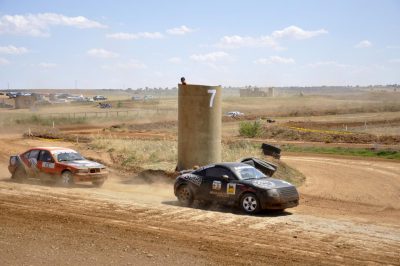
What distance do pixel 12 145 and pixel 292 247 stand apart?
27124 millimetres

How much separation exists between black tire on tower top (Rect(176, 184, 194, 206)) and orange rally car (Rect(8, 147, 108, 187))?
13.9 ft

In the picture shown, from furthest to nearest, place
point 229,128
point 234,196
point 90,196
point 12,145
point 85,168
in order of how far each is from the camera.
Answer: point 229,128 → point 12,145 → point 85,168 → point 90,196 → point 234,196

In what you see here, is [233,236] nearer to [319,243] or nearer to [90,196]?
[319,243]

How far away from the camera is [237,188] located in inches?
572

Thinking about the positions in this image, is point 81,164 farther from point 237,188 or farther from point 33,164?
point 237,188

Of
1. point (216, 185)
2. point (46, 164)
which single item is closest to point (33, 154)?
point (46, 164)

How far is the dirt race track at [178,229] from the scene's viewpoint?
9.36 m

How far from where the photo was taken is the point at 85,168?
729 inches

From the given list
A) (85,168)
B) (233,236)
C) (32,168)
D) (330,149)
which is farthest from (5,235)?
(330,149)

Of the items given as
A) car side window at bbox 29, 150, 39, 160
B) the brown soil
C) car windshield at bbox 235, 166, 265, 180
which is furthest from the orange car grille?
the brown soil

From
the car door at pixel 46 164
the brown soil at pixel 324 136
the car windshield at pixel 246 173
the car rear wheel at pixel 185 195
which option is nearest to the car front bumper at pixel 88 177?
the car door at pixel 46 164

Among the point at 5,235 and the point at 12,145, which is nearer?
the point at 5,235

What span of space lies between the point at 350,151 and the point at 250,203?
2017 centimetres

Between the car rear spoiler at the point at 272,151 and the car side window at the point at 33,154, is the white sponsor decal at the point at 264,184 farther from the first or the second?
the car side window at the point at 33,154
